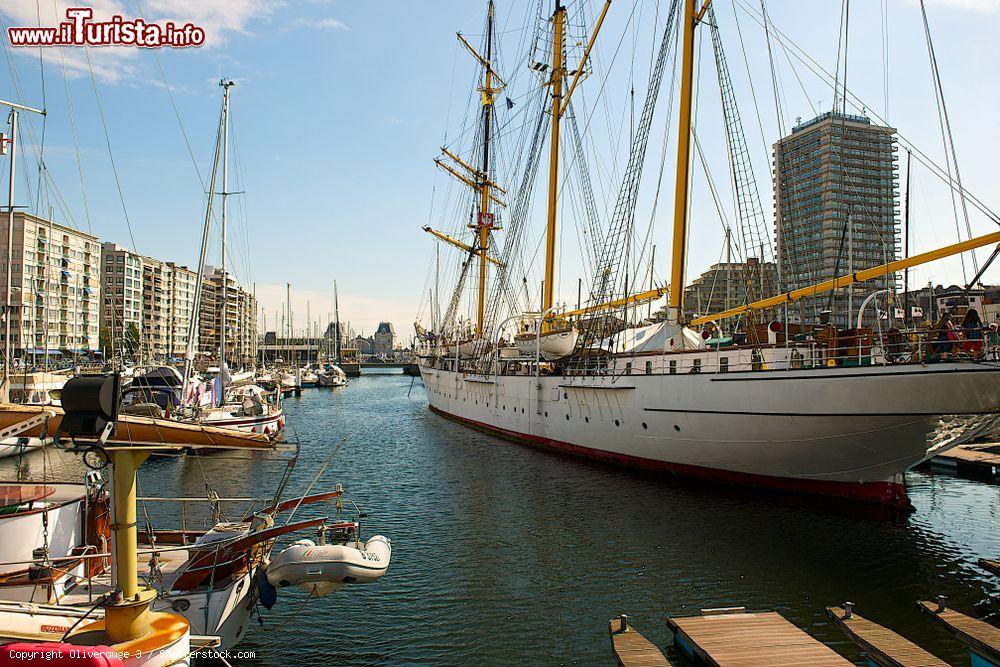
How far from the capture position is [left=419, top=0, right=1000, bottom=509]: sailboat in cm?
1662

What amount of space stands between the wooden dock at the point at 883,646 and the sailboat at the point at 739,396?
908 centimetres

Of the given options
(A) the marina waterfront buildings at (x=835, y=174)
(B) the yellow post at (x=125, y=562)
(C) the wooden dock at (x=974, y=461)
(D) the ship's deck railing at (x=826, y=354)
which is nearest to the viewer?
(B) the yellow post at (x=125, y=562)

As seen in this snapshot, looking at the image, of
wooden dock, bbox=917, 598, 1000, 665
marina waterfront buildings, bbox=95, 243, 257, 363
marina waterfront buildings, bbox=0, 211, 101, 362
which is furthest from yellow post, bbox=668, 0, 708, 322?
marina waterfront buildings, bbox=95, 243, 257, 363

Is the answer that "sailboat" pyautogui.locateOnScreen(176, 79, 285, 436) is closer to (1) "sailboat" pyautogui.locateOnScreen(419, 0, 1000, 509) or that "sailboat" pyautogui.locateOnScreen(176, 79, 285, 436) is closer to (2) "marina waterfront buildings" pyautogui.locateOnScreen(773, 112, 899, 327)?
(1) "sailboat" pyautogui.locateOnScreen(419, 0, 1000, 509)

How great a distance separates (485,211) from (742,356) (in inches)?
1381

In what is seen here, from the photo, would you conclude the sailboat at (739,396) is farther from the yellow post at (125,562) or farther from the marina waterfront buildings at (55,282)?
the marina waterfront buildings at (55,282)

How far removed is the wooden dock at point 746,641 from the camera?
8305mm

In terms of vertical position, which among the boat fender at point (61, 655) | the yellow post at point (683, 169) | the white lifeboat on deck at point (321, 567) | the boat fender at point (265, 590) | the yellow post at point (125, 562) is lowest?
the boat fender at point (265, 590)

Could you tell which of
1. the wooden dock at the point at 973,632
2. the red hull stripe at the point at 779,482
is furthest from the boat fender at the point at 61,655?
the red hull stripe at the point at 779,482

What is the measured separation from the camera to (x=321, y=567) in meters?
9.03

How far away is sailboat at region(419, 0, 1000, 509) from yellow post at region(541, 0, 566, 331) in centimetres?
477

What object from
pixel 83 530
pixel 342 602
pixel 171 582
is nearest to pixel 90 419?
pixel 171 582

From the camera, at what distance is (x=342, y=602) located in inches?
475

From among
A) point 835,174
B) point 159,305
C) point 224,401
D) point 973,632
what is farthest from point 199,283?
point 159,305
